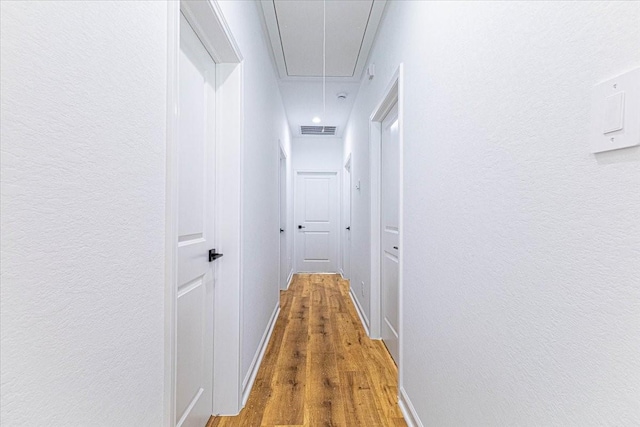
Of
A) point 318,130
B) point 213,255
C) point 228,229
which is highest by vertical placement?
point 318,130

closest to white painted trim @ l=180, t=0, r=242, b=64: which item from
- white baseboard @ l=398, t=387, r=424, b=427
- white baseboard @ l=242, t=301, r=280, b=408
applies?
white baseboard @ l=242, t=301, r=280, b=408

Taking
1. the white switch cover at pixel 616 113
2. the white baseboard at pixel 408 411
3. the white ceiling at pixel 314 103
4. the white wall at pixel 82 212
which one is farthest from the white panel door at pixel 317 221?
the white switch cover at pixel 616 113

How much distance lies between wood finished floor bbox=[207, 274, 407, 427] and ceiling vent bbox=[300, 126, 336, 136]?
10.2 ft

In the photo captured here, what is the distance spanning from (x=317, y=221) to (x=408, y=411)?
4619mm

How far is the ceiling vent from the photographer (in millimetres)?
5566

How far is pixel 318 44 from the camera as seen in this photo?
2.98m

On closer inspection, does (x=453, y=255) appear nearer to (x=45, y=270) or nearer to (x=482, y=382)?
(x=482, y=382)

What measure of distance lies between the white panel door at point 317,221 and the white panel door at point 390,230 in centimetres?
337

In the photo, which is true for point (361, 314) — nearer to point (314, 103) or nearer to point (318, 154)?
point (314, 103)

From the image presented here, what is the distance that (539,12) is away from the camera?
2.62 ft

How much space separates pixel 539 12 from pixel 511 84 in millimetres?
168

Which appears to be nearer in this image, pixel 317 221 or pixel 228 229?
pixel 228 229

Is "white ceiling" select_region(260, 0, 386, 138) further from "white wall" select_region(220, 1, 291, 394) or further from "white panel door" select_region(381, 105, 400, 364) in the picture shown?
"white panel door" select_region(381, 105, 400, 364)

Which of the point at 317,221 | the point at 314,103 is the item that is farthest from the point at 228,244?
the point at 317,221
